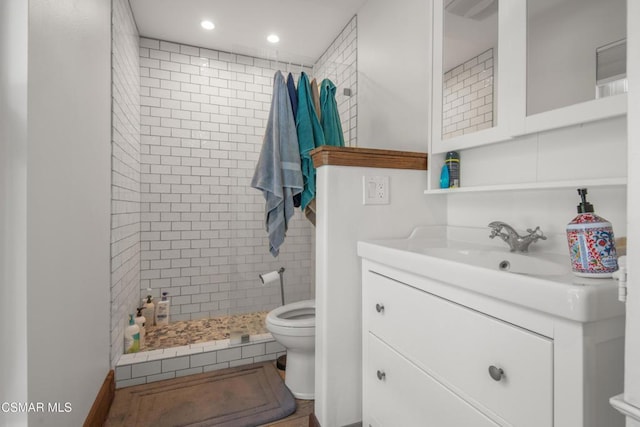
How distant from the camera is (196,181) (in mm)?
3199

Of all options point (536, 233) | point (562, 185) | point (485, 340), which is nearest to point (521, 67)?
point (562, 185)

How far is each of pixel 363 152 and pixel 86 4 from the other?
1500 millimetres

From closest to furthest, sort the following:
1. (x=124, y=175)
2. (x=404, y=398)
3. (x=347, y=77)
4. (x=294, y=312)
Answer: (x=404, y=398)
(x=294, y=312)
(x=124, y=175)
(x=347, y=77)

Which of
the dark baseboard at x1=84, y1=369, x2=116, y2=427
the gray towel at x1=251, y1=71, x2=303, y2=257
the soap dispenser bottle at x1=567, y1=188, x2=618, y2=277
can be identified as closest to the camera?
the soap dispenser bottle at x1=567, y1=188, x2=618, y2=277

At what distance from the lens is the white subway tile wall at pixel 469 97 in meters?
A: 1.35

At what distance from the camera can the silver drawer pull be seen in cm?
80

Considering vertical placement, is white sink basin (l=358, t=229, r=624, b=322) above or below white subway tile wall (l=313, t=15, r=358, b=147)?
below

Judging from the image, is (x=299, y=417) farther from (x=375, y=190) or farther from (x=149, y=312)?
(x=149, y=312)

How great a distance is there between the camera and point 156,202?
10.1 feet

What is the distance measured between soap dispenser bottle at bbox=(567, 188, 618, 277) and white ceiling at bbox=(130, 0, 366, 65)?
197 cm

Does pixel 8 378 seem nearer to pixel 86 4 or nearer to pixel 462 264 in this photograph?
pixel 462 264

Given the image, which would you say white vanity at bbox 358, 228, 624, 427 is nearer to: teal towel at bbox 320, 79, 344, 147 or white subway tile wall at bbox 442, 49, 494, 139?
white subway tile wall at bbox 442, 49, 494, 139

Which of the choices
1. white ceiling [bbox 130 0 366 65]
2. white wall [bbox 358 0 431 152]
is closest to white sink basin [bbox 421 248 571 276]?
white wall [bbox 358 0 431 152]

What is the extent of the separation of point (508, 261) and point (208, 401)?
1789mm
